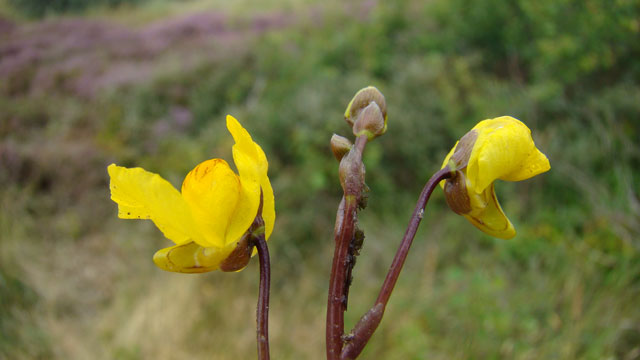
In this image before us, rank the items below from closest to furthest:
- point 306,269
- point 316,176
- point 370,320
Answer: point 370,320 → point 306,269 → point 316,176

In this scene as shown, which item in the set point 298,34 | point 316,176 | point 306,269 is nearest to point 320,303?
point 306,269

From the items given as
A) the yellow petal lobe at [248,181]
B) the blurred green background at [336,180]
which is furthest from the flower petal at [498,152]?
the blurred green background at [336,180]

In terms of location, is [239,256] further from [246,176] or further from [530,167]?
[530,167]

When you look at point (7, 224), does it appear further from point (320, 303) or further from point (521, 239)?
point (521, 239)

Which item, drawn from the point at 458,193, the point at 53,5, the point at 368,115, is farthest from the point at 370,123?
the point at 53,5

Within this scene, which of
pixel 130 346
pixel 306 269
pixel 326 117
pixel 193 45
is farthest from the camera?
pixel 193 45

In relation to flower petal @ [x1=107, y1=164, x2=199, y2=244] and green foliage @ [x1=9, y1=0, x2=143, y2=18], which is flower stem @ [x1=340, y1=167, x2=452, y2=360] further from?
green foliage @ [x1=9, y1=0, x2=143, y2=18]

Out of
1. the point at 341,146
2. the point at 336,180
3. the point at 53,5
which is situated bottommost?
the point at 336,180
